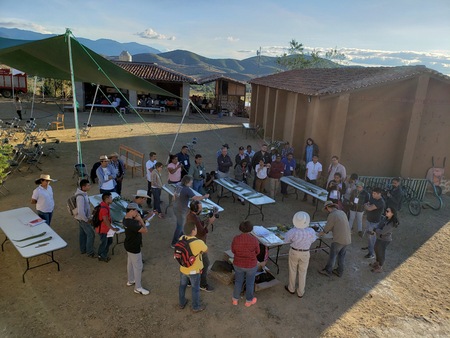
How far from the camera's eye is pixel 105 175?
6871mm

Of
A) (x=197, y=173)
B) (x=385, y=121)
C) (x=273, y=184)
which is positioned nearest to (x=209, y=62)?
(x=385, y=121)

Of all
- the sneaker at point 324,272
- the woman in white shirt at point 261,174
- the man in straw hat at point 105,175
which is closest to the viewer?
the sneaker at point 324,272

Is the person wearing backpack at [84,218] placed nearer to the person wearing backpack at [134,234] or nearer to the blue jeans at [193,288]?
the person wearing backpack at [134,234]

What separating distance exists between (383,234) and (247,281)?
284 centimetres

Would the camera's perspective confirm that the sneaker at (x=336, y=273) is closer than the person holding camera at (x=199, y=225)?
No

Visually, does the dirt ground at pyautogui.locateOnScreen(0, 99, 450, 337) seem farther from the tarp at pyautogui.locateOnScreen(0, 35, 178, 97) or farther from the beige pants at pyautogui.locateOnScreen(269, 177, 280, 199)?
the tarp at pyautogui.locateOnScreen(0, 35, 178, 97)

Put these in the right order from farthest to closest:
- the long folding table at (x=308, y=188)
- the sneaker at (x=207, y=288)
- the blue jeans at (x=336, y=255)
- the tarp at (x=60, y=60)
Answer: the long folding table at (x=308, y=188)
the tarp at (x=60, y=60)
the blue jeans at (x=336, y=255)
the sneaker at (x=207, y=288)

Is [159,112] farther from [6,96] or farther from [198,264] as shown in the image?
[198,264]

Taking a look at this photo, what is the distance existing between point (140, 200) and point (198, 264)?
150cm

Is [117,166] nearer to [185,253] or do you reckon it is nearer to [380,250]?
[185,253]

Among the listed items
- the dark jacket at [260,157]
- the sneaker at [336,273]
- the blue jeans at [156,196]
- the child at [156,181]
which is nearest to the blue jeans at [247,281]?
the sneaker at [336,273]

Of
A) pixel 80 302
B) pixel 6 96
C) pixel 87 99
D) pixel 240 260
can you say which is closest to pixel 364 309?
pixel 240 260

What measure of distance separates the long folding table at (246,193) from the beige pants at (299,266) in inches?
95.6

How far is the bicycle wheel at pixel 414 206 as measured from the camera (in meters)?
8.66
